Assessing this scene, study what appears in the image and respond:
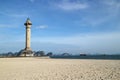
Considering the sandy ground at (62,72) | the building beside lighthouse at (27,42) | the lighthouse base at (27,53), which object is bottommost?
the sandy ground at (62,72)

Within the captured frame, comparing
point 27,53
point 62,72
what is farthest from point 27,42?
point 62,72

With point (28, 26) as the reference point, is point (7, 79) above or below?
below

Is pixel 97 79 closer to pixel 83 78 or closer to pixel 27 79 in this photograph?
pixel 83 78

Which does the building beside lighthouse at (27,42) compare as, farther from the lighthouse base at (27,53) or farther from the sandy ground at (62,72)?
the sandy ground at (62,72)

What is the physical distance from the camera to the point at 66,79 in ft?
31.4

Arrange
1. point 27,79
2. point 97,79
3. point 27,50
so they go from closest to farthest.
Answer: point 97,79 < point 27,79 < point 27,50

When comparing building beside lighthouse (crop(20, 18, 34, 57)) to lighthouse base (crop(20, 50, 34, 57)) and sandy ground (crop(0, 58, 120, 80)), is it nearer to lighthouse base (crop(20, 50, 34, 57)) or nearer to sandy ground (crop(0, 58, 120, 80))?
lighthouse base (crop(20, 50, 34, 57))

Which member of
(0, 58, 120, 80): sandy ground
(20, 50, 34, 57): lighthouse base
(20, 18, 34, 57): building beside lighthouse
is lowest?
(0, 58, 120, 80): sandy ground

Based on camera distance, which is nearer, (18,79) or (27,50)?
(18,79)

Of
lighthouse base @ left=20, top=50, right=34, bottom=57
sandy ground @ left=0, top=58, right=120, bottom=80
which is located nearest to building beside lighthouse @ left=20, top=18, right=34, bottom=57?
lighthouse base @ left=20, top=50, right=34, bottom=57

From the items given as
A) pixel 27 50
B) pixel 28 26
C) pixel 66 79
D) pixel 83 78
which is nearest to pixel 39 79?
pixel 66 79

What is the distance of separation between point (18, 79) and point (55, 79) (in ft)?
6.78

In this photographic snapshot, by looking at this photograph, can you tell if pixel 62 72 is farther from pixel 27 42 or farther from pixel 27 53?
pixel 27 42

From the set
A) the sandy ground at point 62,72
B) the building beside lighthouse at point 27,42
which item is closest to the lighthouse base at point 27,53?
the building beside lighthouse at point 27,42
